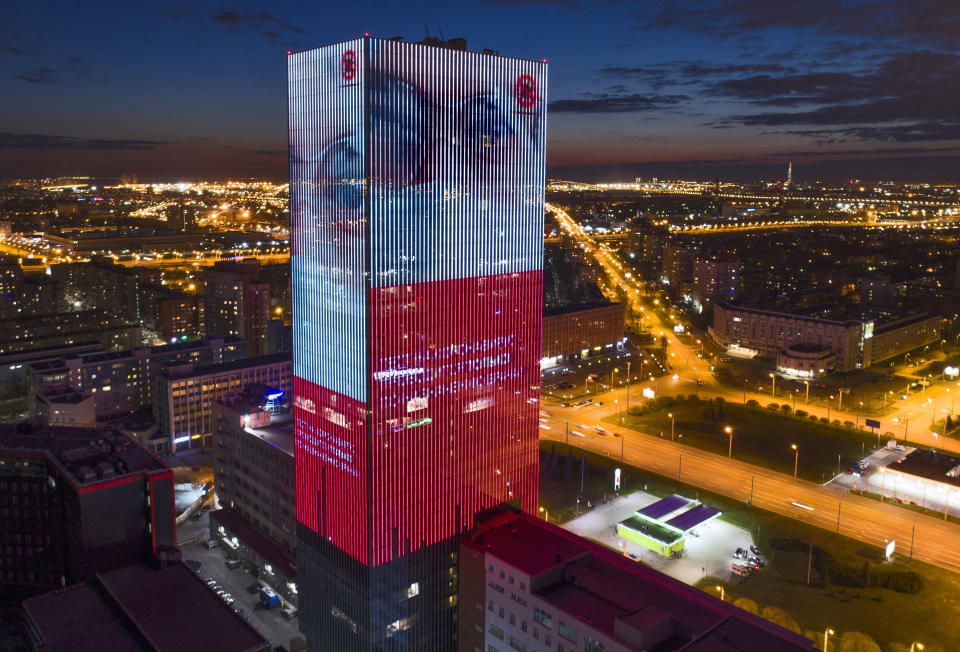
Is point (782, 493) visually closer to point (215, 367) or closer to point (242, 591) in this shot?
point (242, 591)

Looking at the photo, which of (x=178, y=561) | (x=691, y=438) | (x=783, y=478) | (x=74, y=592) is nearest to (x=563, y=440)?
(x=691, y=438)

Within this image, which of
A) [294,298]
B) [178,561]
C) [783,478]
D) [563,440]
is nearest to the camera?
[294,298]

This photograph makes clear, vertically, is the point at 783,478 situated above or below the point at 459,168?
below

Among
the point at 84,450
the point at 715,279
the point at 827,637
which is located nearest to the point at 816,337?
the point at 715,279

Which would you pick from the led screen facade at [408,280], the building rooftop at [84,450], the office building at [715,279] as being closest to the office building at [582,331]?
the office building at [715,279]

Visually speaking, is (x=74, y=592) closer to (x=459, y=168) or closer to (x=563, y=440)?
(x=459, y=168)

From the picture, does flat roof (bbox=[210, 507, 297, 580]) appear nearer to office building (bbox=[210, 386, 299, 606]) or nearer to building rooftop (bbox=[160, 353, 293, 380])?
office building (bbox=[210, 386, 299, 606])
